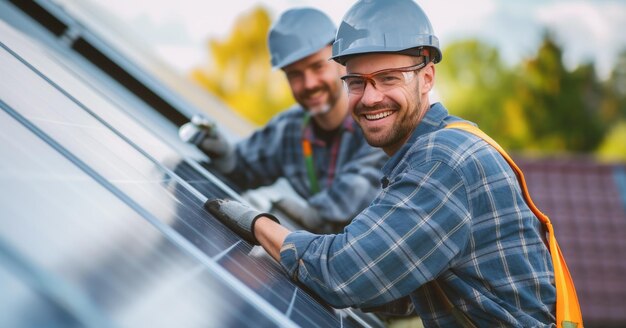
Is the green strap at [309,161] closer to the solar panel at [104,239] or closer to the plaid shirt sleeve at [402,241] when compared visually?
the solar panel at [104,239]

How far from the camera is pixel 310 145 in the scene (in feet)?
13.8

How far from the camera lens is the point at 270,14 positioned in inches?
1426

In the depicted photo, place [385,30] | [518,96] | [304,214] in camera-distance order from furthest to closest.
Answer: [518,96], [304,214], [385,30]

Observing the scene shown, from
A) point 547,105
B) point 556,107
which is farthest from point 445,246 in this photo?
point 547,105

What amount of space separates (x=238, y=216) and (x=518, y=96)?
4072 cm

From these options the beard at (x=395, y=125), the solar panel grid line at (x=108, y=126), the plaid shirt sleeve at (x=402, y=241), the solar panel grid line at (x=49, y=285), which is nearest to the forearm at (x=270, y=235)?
the plaid shirt sleeve at (x=402, y=241)

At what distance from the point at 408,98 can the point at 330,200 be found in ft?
4.21

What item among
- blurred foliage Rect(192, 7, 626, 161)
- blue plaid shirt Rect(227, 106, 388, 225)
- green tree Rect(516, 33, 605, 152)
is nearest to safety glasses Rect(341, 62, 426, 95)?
blue plaid shirt Rect(227, 106, 388, 225)

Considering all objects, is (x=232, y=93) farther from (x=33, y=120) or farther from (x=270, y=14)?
(x=33, y=120)

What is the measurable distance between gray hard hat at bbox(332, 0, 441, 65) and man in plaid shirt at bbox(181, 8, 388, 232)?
3.94 feet

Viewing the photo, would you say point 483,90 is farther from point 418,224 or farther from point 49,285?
A: point 49,285

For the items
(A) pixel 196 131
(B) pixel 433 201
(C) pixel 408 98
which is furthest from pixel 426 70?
(A) pixel 196 131

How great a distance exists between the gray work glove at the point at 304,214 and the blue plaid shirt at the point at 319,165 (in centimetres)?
6

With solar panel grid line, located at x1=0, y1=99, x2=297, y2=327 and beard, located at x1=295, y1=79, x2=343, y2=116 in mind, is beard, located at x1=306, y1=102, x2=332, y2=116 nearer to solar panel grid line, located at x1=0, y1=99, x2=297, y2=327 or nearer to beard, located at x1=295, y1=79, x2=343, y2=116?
beard, located at x1=295, y1=79, x2=343, y2=116
